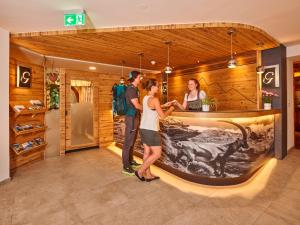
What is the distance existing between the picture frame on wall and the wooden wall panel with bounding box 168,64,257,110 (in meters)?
4.63

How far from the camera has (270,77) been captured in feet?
14.0

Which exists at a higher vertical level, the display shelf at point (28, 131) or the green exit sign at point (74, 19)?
the green exit sign at point (74, 19)

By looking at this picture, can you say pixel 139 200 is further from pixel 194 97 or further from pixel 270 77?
pixel 270 77

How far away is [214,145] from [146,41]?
94.2 inches

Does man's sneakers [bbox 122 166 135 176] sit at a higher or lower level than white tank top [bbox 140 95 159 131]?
lower

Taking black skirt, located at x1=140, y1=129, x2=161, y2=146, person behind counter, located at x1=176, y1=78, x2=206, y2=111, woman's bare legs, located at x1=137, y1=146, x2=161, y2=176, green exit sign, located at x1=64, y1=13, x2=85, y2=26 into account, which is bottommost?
woman's bare legs, located at x1=137, y1=146, x2=161, y2=176

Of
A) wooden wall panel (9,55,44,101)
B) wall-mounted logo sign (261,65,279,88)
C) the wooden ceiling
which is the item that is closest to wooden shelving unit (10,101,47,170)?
wooden wall panel (9,55,44,101)

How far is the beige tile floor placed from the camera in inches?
83.6

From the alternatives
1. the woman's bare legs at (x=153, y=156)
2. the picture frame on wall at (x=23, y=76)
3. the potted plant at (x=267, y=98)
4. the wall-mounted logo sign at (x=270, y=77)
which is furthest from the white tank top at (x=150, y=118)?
the wall-mounted logo sign at (x=270, y=77)

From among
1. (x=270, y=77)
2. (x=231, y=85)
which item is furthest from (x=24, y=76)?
(x=270, y=77)

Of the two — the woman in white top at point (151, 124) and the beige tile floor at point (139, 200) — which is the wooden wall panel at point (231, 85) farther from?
the woman in white top at point (151, 124)

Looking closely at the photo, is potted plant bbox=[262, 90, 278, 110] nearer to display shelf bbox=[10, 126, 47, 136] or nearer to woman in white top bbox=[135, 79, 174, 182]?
woman in white top bbox=[135, 79, 174, 182]

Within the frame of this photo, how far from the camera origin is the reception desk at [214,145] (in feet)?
9.18

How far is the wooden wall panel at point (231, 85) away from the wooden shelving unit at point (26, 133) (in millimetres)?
4704
